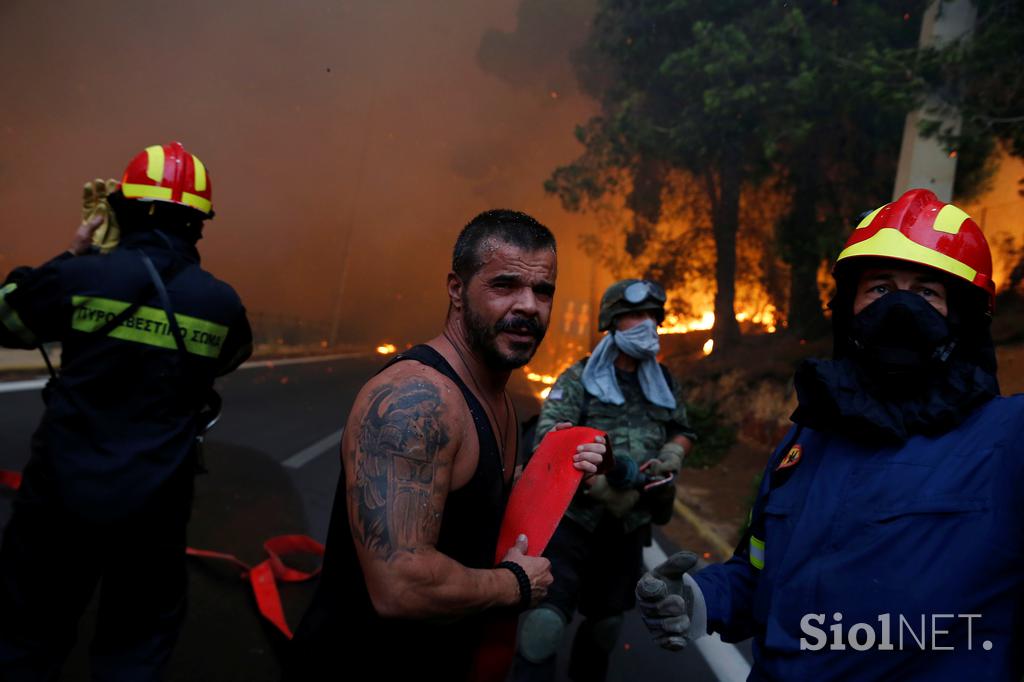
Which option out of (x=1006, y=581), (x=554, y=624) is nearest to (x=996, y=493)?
(x=1006, y=581)

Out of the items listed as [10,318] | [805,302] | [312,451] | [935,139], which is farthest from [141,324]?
[805,302]

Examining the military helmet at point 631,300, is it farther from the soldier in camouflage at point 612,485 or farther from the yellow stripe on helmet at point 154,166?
the yellow stripe on helmet at point 154,166

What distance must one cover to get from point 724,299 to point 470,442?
522 inches

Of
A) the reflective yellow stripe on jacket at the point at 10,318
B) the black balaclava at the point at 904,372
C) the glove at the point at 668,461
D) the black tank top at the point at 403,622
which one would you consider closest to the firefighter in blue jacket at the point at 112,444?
the reflective yellow stripe on jacket at the point at 10,318

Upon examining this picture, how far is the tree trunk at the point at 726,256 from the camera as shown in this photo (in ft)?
44.4

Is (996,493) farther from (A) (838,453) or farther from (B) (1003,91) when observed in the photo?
(B) (1003,91)

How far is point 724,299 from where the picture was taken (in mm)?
13984

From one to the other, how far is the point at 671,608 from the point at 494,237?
1.24 m

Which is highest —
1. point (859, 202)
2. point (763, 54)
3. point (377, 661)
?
point (763, 54)

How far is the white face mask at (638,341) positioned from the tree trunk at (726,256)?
420 inches

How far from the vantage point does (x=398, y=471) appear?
1544 mm

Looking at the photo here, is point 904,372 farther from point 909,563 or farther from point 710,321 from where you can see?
point 710,321

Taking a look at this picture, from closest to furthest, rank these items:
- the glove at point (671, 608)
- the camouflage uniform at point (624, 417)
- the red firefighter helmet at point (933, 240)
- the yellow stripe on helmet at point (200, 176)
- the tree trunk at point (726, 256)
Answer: the red firefighter helmet at point (933, 240) < the glove at point (671, 608) < the yellow stripe on helmet at point (200, 176) < the camouflage uniform at point (624, 417) < the tree trunk at point (726, 256)

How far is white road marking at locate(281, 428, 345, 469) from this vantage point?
286 inches
